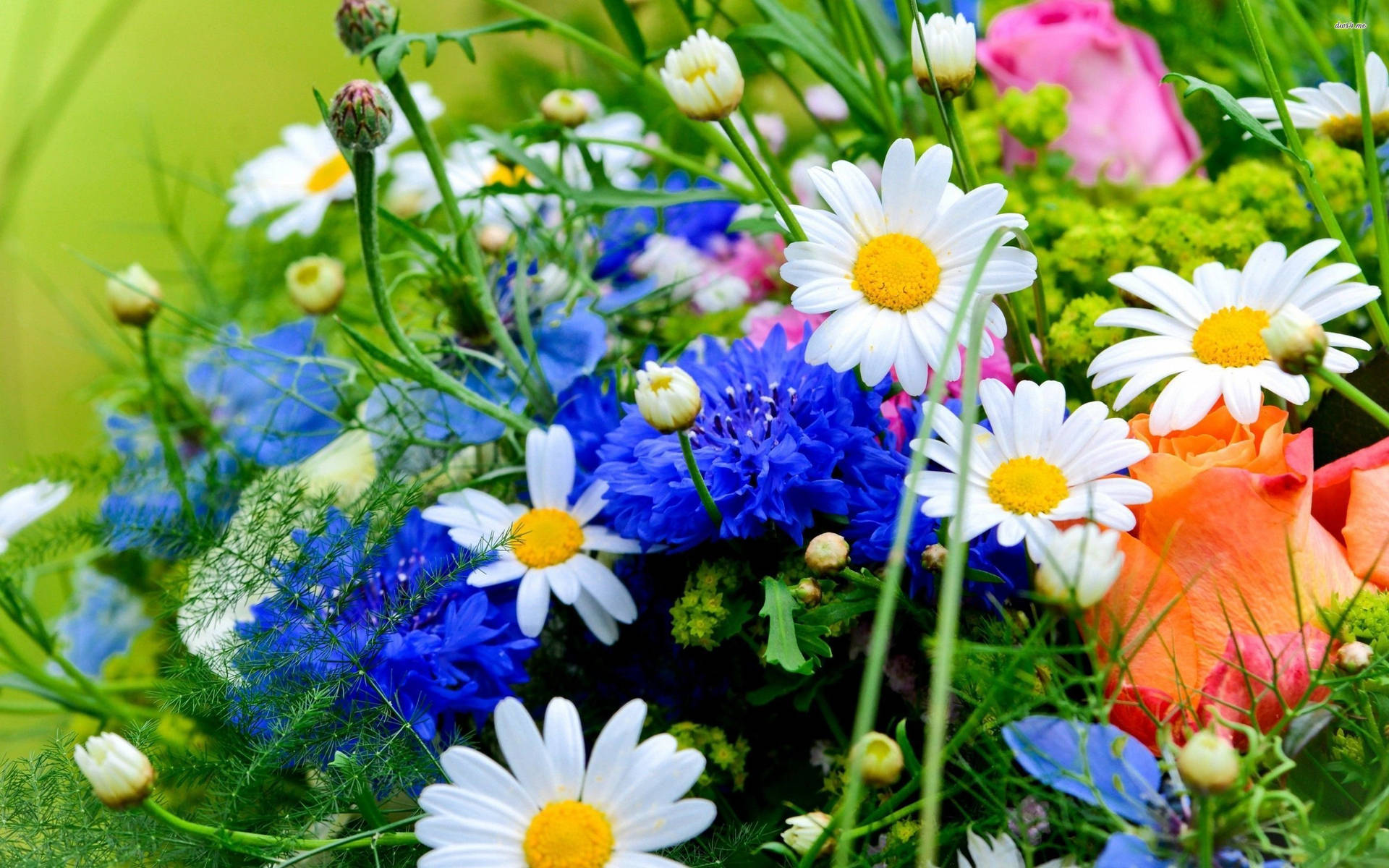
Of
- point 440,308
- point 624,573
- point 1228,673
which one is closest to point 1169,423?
point 1228,673

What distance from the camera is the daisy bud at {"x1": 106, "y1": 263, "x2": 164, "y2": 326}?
480 millimetres

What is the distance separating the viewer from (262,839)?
1.07ft

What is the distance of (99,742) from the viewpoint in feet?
0.98

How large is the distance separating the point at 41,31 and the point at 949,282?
64 cm

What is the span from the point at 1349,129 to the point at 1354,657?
20cm

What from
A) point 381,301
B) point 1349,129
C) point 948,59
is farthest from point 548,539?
point 1349,129

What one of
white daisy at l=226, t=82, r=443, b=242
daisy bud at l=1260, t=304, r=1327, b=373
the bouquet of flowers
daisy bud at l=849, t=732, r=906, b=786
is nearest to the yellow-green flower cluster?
the bouquet of flowers

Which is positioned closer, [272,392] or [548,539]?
[548,539]

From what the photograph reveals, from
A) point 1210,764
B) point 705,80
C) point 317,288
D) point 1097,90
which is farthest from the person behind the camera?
point 1097,90

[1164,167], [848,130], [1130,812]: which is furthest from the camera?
[848,130]

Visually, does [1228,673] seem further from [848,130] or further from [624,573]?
[848,130]

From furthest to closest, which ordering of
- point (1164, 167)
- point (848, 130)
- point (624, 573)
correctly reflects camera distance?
point (848, 130)
point (1164, 167)
point (624, 573)

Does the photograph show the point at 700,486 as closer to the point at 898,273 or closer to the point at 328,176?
the point at 898,273

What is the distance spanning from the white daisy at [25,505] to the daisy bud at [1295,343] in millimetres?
438
